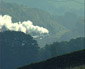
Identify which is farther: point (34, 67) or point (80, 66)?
point (34, 67)

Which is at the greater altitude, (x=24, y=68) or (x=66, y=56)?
(x=66, y=56)

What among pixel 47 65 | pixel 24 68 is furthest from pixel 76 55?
pixel 24 68

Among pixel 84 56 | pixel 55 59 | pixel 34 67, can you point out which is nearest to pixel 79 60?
pixel 84 56

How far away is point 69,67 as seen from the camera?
66.7 ft

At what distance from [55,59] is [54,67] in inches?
27.6

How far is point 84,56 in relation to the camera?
1984 centimetres

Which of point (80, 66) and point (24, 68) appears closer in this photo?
point (80, 66)

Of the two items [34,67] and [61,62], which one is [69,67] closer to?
[61,62]

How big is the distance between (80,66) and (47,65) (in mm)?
2393

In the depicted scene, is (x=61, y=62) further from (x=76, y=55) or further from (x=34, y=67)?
(x=34, y=67)

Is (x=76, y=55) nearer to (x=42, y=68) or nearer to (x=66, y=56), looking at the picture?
(x=66, y=56)

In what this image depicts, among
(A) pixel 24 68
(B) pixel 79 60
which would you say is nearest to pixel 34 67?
(A) pixel 24 68

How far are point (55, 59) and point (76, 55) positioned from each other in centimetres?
141

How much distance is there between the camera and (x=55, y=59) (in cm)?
2125
